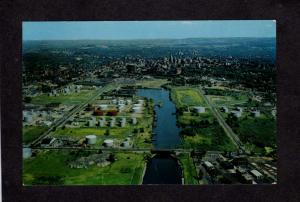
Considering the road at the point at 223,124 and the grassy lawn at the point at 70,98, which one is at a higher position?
the grassy lawn at the point at 70,98

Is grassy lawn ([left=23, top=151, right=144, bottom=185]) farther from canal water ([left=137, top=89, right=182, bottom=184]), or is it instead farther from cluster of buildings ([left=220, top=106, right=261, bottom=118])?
cluster of buildings ([left=220, top=106, right=261, bottom=118])

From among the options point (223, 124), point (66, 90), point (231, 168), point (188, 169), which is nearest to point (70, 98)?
point (66, 90)

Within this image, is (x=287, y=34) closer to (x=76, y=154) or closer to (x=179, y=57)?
(x=179, y=57)

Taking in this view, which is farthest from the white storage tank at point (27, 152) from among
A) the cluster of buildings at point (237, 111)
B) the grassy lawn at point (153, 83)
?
the cluster of buildings at point (237, 111)

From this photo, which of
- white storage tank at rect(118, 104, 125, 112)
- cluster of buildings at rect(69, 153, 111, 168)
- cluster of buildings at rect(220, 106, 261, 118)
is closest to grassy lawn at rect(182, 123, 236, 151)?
cluster of buildings at rect(220, 106, 261, 118)

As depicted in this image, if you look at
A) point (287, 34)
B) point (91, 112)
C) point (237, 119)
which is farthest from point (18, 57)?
point (287, 34)

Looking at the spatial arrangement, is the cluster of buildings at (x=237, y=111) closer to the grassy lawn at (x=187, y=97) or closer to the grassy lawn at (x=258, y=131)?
the grassy lawn at (x=258, y=131)
